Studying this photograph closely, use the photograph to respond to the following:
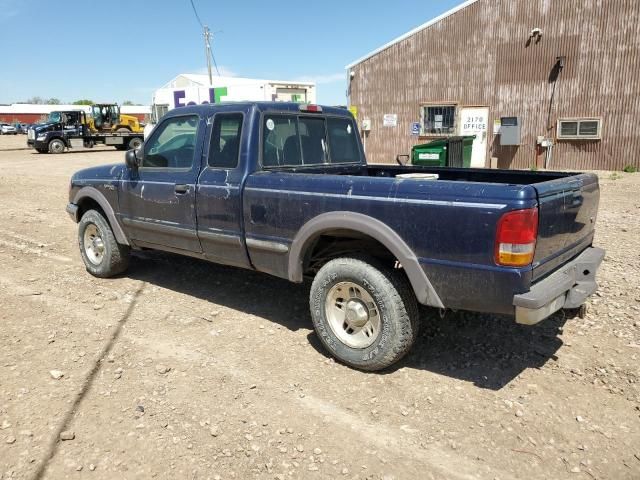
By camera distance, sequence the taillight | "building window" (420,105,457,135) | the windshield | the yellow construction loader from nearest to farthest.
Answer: the taillight < "building window" (420,105,457,135) < the windshield < the yellow construction loader

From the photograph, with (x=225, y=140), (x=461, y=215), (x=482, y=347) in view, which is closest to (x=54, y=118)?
(x=225, y=140)

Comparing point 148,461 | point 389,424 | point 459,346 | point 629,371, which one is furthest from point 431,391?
point 148,461

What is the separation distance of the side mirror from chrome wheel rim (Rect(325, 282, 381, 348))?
2.60 metres

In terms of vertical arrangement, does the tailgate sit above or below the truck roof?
below

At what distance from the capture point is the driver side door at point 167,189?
460 centimetres

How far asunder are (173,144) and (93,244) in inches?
75.6

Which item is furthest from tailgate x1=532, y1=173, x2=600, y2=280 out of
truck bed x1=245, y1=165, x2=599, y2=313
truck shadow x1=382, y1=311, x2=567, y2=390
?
truck shadow x1=382, y1=311, x2=567, y2=390

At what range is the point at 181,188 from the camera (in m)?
4.59

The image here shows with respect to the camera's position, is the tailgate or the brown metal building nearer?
the tailgate

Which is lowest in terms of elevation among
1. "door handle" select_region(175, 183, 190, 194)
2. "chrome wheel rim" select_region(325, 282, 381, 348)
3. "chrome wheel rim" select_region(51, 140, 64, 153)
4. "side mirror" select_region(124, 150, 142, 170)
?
"chrome wheel rim" select_region(325, 282, 381, 348)

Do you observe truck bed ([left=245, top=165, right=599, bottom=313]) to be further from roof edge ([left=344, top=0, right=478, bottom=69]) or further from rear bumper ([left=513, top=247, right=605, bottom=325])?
roof edge ([left=344, top=0, right=478, bottom=69])

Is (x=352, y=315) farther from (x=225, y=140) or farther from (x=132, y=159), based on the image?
(x=132, y=159)

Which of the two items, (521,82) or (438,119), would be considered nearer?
(521,82)

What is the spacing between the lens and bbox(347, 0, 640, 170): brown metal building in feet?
53.2
